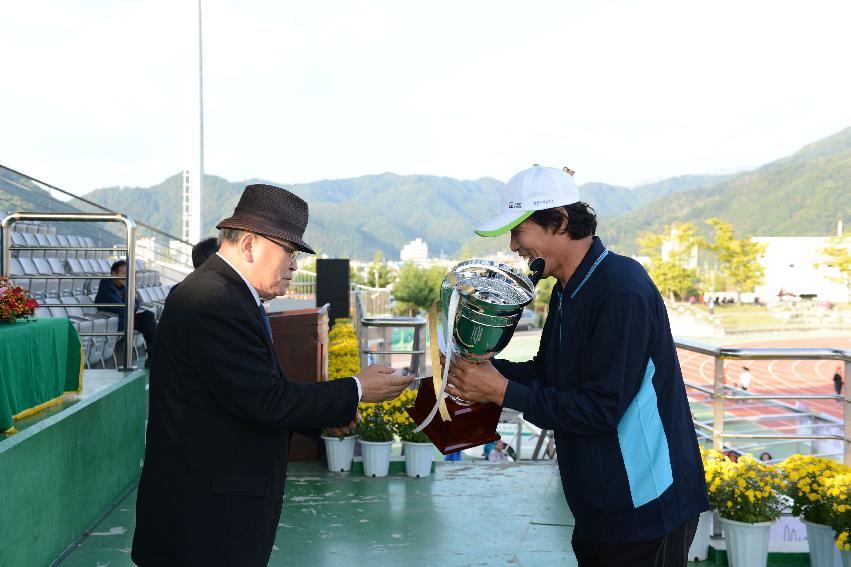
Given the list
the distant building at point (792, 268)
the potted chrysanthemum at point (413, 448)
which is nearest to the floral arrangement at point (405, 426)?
the potted chrysanthemum at point (413, 448)

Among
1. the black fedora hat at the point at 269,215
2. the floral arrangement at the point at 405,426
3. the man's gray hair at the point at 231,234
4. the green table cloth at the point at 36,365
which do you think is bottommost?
the floral arrangement at the point at 405,426

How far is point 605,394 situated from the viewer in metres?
1.94

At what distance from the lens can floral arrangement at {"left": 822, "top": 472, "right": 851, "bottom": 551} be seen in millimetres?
3628

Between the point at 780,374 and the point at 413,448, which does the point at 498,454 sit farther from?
the point at 780,374

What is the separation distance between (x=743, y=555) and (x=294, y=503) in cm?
270

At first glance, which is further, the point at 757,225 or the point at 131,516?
the point at 757,225

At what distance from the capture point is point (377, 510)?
5137mm

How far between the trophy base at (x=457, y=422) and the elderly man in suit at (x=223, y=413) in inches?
15.2

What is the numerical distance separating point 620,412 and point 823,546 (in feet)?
8.42

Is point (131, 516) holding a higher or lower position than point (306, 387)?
lower

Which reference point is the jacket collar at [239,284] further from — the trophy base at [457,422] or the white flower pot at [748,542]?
the white flower pot at [748,542]

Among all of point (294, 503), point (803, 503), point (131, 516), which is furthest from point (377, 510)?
point (803, 503)

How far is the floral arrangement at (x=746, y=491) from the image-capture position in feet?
12.9

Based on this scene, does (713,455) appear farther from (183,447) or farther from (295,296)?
(295,296)
